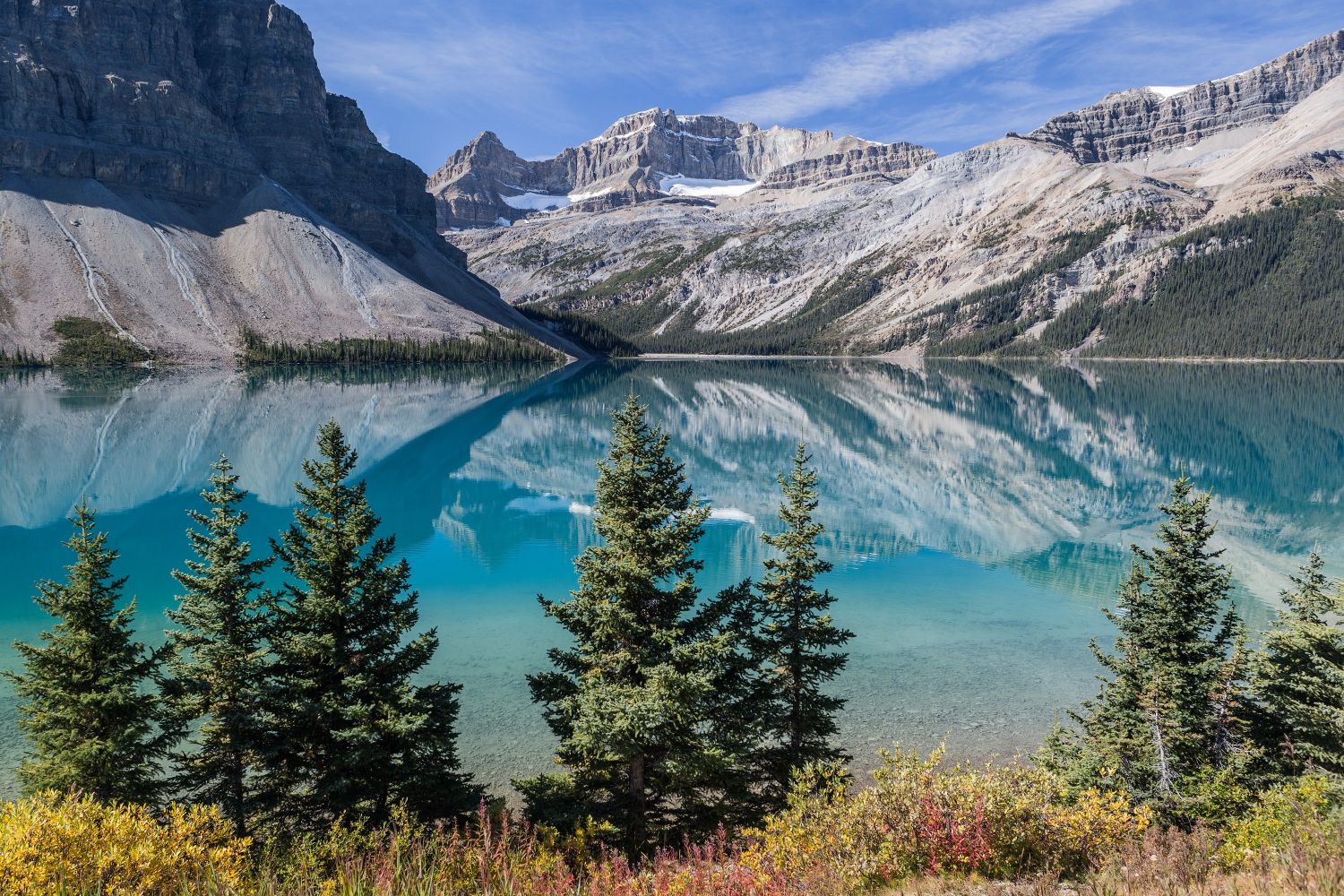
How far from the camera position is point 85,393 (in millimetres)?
101875

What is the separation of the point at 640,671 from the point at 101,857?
8.20 m

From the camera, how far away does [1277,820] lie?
1085 cm

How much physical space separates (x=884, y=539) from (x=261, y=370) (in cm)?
14495

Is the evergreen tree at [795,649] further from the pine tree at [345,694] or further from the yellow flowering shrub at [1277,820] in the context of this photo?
the yellow flowering shrub at [1277,820]

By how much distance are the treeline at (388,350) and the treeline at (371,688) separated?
16167 centimetres

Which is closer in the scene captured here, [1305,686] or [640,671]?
[1305,686]

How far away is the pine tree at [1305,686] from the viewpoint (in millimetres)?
12969

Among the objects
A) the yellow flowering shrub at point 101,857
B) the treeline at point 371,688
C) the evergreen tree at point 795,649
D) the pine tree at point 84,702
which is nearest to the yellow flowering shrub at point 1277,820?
the treeline at point 371,688

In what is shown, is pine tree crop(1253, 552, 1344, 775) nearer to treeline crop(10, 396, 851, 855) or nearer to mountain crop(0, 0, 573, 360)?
treeline crop(10, 396, 851, 855)

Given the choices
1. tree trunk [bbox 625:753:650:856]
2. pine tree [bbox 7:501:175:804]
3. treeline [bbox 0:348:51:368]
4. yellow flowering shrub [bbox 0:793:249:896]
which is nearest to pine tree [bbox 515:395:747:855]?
tree trunk [bbox 625:753:650:856]

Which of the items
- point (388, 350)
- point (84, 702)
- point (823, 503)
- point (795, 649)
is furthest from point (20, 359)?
point (795, 649)

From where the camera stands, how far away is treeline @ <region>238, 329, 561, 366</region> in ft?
520

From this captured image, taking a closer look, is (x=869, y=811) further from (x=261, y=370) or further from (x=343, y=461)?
(x=261, y=370)

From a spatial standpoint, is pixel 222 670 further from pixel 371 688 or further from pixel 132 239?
pixel 132 239
